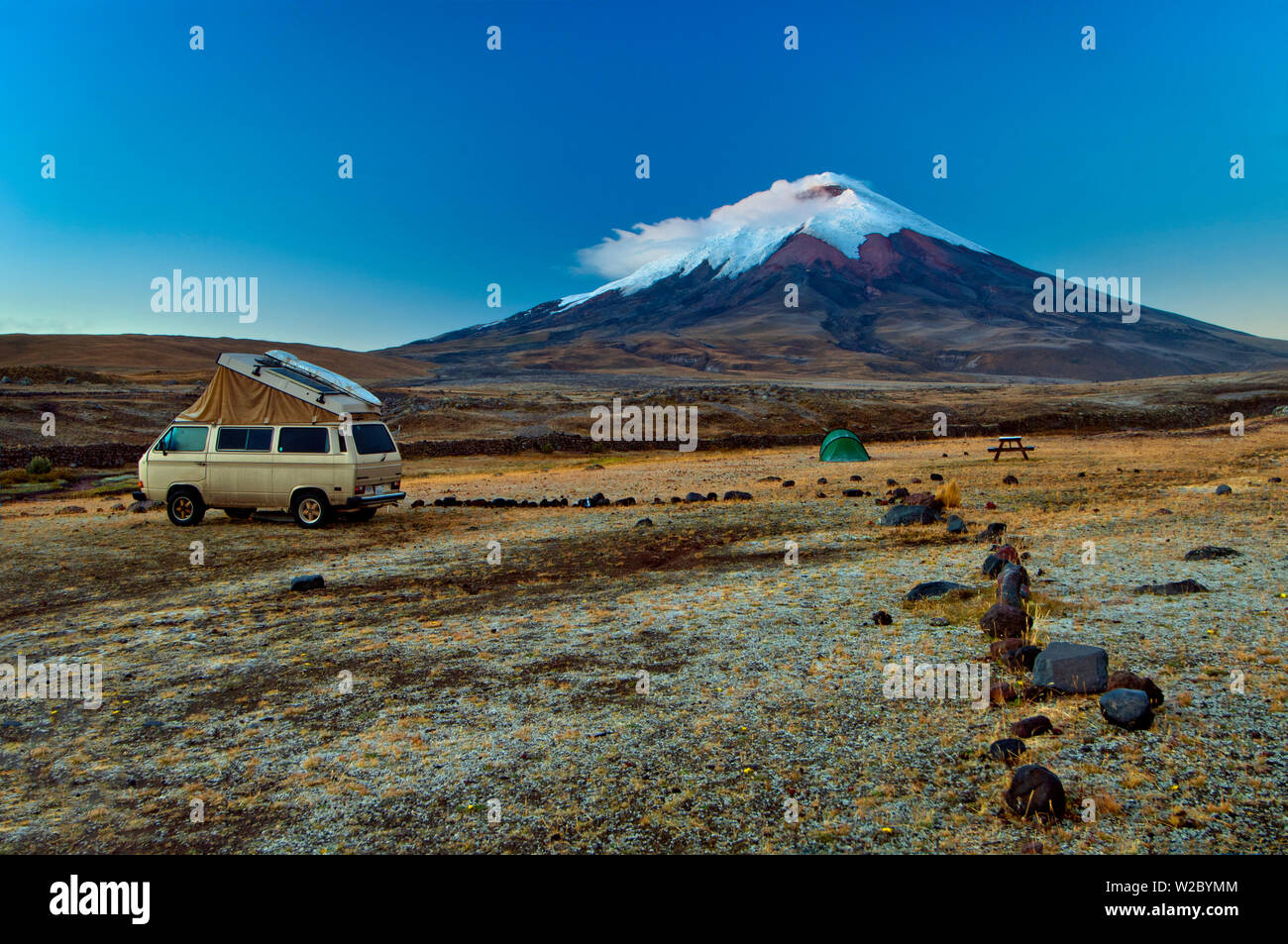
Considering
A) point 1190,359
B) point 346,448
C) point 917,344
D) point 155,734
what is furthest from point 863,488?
point 1190,359

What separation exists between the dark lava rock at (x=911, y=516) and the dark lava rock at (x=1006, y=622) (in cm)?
658

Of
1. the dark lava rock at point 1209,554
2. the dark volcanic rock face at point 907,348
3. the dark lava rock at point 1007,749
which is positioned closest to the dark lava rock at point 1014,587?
the dark lava rock at point 1209,554

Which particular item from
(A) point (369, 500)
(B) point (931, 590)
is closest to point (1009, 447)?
(B) point (931, 590)

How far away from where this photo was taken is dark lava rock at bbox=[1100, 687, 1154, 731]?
5070mm

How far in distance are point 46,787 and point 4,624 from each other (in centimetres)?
575

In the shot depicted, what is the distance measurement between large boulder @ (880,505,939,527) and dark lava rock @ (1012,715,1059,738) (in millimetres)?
8927

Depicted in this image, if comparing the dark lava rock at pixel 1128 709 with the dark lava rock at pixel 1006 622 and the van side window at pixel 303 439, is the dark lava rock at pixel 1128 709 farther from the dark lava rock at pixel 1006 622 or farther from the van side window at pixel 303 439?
the van side window at pixel 303 439

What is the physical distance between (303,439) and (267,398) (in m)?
1.38

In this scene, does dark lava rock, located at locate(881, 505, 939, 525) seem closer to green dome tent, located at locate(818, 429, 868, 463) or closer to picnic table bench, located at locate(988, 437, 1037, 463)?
picnic table bench, located at locate(988, 437, 1037, 463)

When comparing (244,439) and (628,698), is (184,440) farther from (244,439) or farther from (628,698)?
(628,698)

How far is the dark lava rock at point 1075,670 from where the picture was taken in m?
Answer: 5.66

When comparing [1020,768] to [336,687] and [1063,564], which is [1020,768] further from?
[1063,564]

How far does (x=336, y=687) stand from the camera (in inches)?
261
